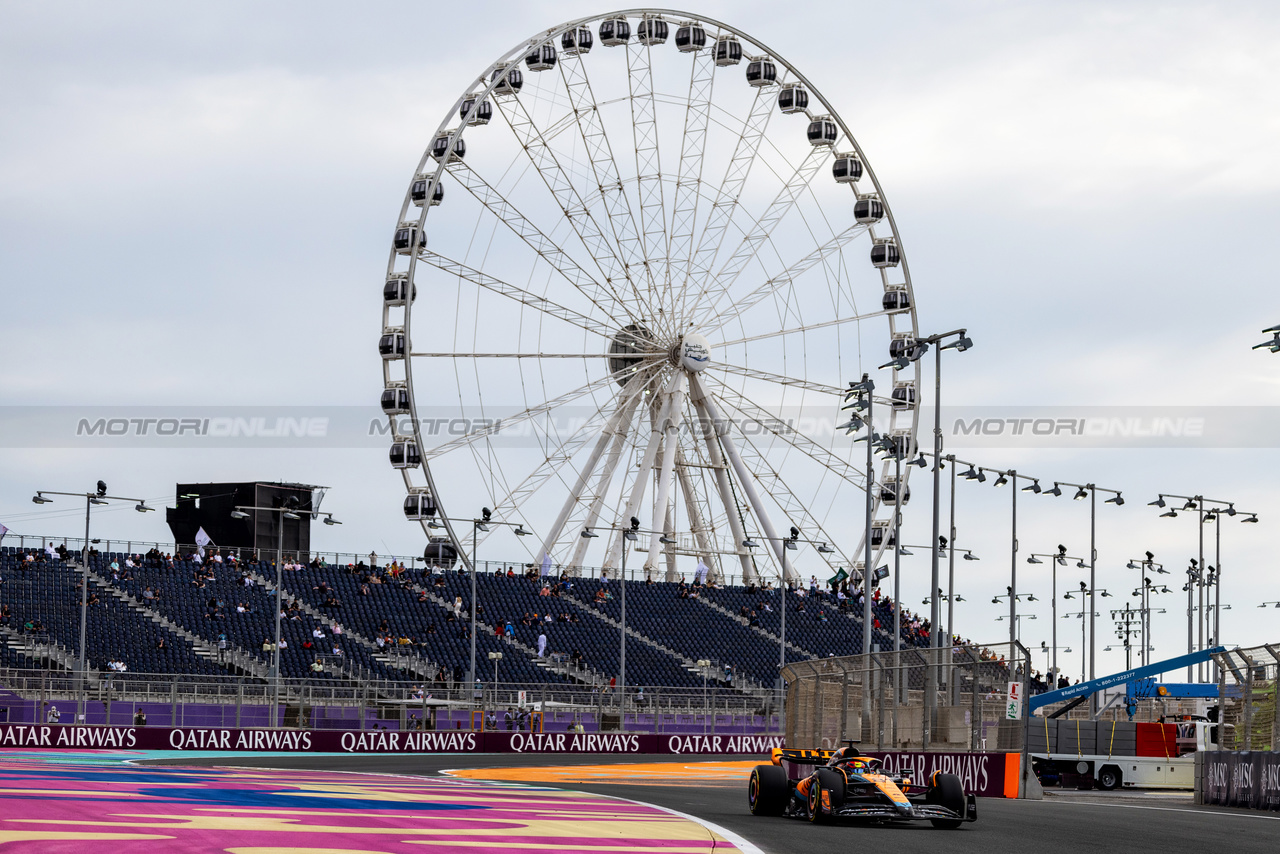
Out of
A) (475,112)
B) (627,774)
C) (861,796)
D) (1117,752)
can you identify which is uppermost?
(475,112)

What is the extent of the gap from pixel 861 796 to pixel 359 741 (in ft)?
91.1

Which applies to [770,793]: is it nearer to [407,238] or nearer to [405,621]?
[407,238]

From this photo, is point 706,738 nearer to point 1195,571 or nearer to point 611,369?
point 611,369

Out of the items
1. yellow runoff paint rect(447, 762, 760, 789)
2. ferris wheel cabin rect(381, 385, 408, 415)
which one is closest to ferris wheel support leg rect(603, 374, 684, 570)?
ferris wheel cabin rect(381, 385, 408, 415)

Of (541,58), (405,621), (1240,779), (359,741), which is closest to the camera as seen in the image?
(1240,779)

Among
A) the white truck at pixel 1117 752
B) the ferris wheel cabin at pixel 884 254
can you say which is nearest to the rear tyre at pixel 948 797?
the white truck at pixel 1117 752

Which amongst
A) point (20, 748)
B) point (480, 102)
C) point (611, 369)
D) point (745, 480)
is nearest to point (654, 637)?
point (745, 480)

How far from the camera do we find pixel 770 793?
18.5m

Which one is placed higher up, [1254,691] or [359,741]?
[1254,691]

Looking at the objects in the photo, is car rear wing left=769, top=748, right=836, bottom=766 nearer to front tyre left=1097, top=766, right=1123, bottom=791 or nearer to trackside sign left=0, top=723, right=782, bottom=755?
front tyre left=1097, top=766, right=1123, bottom=791

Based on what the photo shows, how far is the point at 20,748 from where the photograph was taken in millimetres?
37906

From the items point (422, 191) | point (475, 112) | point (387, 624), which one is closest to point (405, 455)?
point (387, 624)

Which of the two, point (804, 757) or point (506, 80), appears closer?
point (804, 757)

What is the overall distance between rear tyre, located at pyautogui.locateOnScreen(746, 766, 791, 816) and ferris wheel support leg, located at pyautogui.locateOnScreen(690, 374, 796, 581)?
42221 mm
